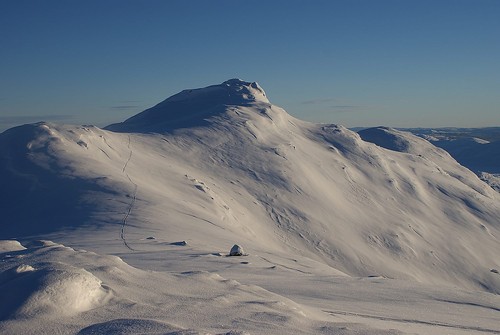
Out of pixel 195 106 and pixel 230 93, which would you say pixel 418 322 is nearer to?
pixel 195 106

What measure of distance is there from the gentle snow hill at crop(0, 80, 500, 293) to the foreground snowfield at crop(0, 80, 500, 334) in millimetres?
154

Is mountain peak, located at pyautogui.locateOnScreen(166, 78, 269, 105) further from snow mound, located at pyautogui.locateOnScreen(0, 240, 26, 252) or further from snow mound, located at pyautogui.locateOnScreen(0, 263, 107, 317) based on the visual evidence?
snow mound, located at pyautogui.locateOnScreen(0, 263, 107, 317)

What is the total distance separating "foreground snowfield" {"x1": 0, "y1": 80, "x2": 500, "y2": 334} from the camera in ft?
22.8

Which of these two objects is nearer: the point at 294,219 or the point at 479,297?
the point at 479,297

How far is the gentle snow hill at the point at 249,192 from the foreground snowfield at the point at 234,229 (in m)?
0.15

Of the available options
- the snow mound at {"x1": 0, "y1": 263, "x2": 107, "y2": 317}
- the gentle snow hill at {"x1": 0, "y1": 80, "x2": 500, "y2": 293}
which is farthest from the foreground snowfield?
the gentle snow hill at {"x1": 0, "y1": 80, "x2": 500, "y2": 293}

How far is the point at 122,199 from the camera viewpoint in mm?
25500

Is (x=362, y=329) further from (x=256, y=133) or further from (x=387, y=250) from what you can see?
(x=256, y=133)

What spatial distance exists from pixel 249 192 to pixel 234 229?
9.64 m

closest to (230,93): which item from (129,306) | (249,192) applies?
(249,192)

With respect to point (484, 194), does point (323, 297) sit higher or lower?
higher

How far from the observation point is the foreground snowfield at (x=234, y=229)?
6.96 m

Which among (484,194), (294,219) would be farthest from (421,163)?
(294,219)

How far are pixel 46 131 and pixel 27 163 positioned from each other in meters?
3.56
